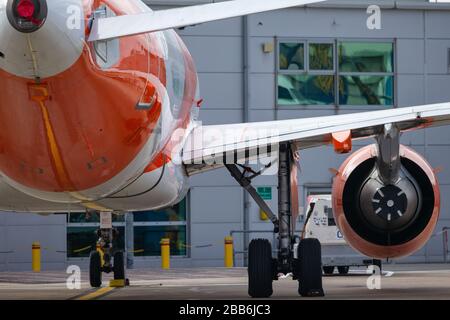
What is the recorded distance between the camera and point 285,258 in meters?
15.5

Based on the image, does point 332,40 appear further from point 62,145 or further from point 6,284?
point 62,145

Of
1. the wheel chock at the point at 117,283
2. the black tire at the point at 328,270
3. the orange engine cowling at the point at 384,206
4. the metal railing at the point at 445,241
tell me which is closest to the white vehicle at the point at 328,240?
the black tire at the point at 328,270

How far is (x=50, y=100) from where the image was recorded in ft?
39.6

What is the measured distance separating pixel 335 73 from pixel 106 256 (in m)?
17.5

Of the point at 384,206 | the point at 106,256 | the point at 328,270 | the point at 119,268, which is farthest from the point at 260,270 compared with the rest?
the point at 328,270

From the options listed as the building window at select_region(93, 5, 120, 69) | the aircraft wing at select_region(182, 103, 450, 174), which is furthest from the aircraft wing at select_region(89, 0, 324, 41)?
the aircraft wing at select_region(182, 103, 450, 174)

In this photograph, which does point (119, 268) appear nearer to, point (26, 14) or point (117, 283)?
point (117, 283)

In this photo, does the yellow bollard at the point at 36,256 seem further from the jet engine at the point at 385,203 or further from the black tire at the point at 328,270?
the jet engine at the point at 385,203

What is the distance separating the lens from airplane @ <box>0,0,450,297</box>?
11609mm

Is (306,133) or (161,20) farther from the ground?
(161,20)

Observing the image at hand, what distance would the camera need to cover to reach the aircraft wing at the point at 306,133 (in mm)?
15016

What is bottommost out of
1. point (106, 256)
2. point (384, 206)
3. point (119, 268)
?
point (119, 268)

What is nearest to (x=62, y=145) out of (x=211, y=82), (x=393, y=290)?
(x=393, y=290)

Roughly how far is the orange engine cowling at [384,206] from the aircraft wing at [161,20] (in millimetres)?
5015
